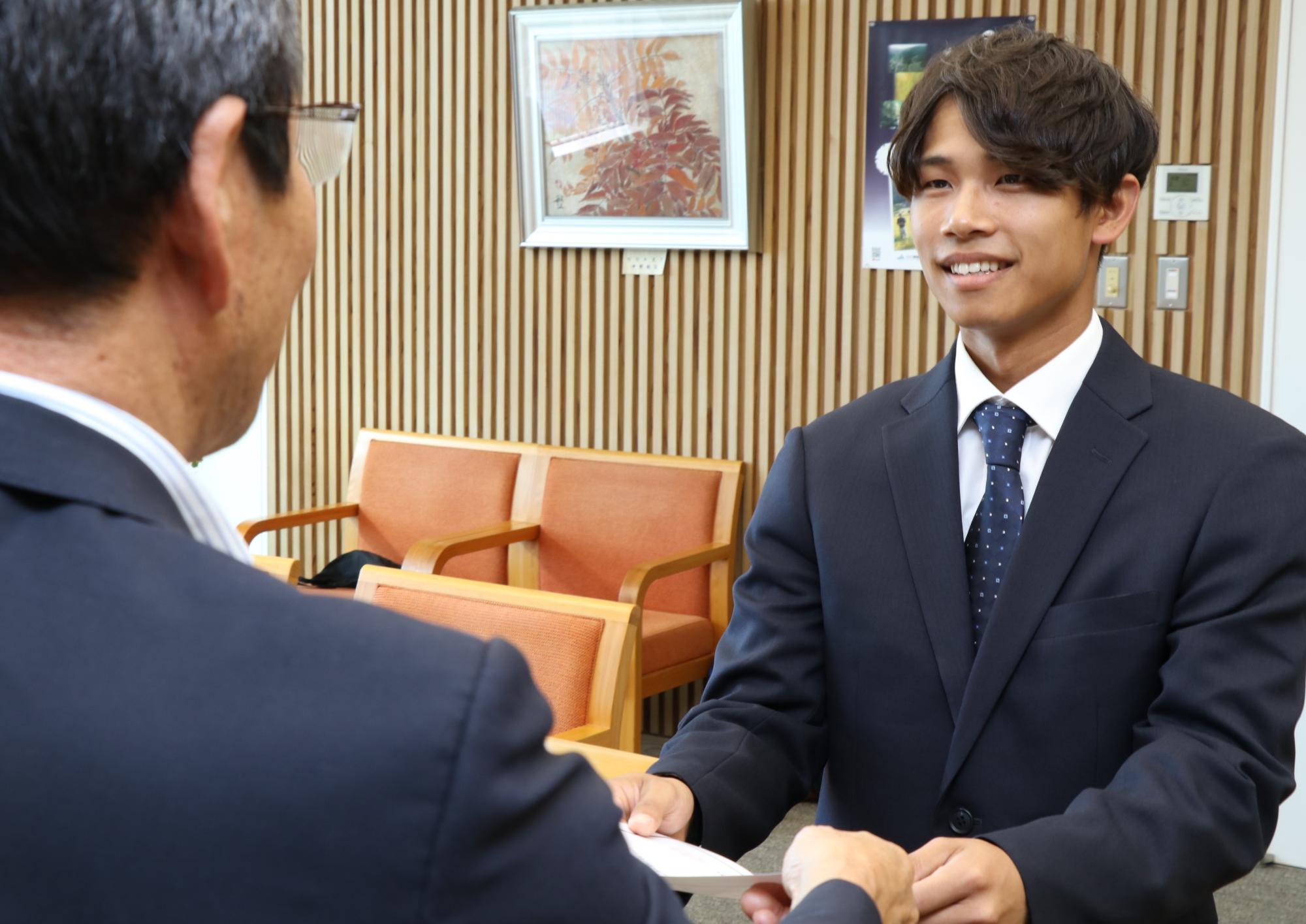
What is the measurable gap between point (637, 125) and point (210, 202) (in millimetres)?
4575

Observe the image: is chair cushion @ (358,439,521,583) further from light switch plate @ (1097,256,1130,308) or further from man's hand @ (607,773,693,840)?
man's hand @ (607,773,693,840)

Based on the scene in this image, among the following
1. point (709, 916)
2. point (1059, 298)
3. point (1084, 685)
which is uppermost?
point (1059, 298)

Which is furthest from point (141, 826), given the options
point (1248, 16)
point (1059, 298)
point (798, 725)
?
point (1248, 16)

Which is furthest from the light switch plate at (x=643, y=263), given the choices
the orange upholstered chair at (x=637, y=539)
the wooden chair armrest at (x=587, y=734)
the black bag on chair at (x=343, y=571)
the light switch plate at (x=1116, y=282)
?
the wooden chair armrest at (x=587, y=734)

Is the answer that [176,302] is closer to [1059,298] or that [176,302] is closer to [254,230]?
[254,230]

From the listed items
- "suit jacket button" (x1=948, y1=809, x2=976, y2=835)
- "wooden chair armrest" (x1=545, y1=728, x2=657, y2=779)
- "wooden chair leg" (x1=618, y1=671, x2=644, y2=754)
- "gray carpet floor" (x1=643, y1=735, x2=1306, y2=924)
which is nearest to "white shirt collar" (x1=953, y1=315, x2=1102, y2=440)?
"suit jacket button" (x1=948, y1=809, x2=976, y2=835)

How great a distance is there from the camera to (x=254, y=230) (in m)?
0.83

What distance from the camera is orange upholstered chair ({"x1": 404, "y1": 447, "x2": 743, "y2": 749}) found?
4.82 m

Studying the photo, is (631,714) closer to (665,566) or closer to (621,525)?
(665,566)

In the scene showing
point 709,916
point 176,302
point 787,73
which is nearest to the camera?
point 176,302

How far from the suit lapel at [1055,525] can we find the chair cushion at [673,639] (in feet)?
9.69

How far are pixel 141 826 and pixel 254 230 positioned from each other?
352mm

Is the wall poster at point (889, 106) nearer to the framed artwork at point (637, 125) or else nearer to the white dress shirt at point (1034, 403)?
the framed artwork at point (637, 125)

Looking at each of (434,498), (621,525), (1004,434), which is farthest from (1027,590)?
(434,498)
